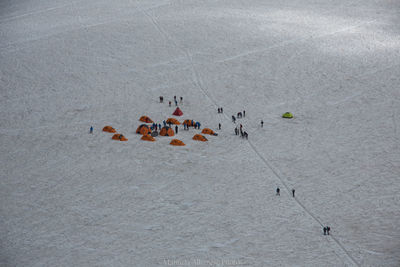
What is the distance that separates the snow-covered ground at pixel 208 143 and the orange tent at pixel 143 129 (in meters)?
0.64

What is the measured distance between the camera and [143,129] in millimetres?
33031

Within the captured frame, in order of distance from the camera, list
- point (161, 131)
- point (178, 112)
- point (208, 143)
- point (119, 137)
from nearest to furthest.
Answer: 1. point (208, 143)
2. point (119, 137)
3. point (161, 131)
4. point (178, 112)

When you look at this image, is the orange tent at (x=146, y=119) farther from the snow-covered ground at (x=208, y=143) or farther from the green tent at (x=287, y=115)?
the green tent at (x=287, y=115)

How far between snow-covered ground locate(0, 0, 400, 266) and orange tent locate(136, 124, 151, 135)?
64 centimetres

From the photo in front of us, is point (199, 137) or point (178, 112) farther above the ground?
point (178, 112)

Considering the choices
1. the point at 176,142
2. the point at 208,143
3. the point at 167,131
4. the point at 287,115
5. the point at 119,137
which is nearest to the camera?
the point at 176,142

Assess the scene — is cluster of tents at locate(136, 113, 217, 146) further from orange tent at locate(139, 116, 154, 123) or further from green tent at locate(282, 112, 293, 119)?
green tent at locate(282, 112, 293, 119)

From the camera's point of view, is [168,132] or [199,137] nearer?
[199,137]

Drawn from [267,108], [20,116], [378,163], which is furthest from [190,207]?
[20,116]

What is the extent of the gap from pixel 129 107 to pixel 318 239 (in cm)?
2073

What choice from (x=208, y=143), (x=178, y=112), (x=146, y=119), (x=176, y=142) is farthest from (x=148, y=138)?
(x=178, y=112)

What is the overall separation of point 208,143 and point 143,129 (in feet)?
15.1

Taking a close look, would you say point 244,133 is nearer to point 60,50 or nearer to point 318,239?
point 318,239

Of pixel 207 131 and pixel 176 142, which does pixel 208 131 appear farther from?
pixel 176 142
